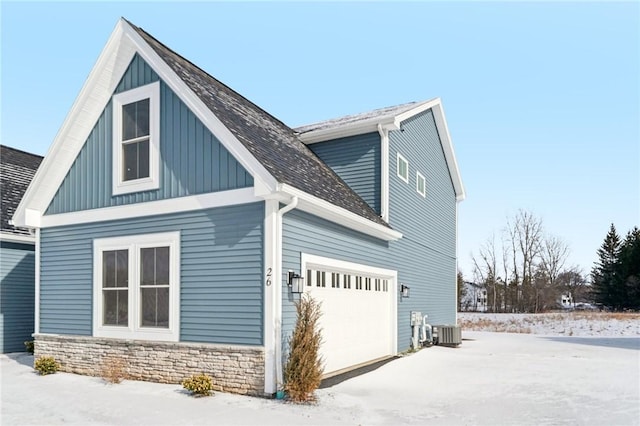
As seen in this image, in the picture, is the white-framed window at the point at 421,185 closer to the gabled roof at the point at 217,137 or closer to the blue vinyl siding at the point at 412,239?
the blue vinyl siding at the point at 412,239

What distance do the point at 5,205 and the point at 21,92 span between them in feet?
13.5

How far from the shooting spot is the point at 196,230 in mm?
9109

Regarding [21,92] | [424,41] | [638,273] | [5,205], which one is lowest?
[638,273]

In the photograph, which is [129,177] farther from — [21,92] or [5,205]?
[5,205]

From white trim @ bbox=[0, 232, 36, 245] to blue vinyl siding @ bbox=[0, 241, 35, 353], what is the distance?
0.14m

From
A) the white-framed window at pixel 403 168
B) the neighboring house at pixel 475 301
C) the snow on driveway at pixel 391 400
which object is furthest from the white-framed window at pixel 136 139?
the neighboring house at pixel 475 301

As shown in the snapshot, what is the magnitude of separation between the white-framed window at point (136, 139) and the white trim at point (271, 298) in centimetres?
283

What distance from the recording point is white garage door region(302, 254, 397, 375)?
9781 mm

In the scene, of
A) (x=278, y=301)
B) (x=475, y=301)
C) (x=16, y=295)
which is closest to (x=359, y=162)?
(x=278, y=301)

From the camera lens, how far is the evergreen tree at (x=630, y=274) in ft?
154

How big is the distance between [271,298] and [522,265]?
44212 millimetres

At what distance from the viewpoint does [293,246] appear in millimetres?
8773

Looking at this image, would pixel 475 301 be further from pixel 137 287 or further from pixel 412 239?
Answer: pixel 137 287

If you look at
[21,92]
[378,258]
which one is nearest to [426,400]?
[378,258]
